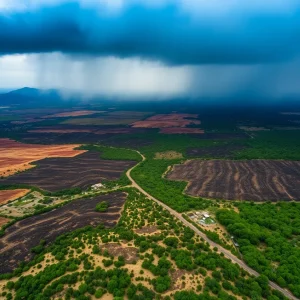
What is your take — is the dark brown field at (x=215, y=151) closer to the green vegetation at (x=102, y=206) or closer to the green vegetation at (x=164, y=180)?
the green vegetation at (x=164, y=180)

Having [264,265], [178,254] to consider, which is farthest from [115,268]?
[264,265]

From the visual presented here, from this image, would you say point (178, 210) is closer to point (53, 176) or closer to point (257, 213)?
point (257, 213)

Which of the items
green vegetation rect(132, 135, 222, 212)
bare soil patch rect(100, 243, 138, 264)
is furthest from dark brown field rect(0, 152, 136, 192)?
bare soil patch rect(100, 243, 138, 264)

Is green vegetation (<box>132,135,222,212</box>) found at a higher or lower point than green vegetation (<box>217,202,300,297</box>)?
lower

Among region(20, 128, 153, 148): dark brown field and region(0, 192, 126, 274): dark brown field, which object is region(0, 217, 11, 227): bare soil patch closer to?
region(0, 192, 126, 274): dark brown field

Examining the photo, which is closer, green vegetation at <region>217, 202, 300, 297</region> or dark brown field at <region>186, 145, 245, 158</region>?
green vegetation at <region>217, 202, 300, 297</region>

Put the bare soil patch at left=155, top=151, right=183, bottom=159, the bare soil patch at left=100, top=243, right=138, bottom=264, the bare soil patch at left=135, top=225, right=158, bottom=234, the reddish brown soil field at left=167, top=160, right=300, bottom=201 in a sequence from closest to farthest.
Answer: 1. the bare soil patch at left=100, top=243, right=138, bottom=264
2. the bare soil patch at left=135, top=225, right=158, bottom=234
3. the reddish brown soil field at left=167, top=160, right=300, bottom=201
4. the bare soil patch at left=155, top=151, right=183, bottom=159

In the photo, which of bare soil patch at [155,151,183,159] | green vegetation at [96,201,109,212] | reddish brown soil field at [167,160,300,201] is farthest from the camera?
bare soil patch at [155,151,183,159]
